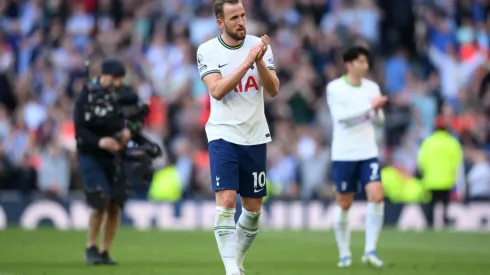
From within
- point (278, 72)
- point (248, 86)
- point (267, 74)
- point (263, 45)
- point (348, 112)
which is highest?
point (263, 45)

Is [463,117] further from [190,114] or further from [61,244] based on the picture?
[61,244]

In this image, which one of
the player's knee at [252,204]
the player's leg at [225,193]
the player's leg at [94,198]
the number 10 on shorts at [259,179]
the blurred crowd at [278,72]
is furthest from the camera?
the blurred crowd at [278,72]

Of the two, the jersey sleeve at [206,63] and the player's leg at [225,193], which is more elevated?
the jersey sleeve at [206,63]

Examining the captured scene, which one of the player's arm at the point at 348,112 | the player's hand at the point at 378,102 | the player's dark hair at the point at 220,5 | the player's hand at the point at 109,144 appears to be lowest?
the player's hand at the point at 109,144

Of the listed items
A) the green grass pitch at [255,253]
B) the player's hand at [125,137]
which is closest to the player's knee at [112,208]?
the green grass pitch at [255,253]

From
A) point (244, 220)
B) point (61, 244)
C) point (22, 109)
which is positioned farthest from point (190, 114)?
point (244, 220)

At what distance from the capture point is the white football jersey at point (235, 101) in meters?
12.0

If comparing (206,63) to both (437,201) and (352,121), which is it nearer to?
(352,121)

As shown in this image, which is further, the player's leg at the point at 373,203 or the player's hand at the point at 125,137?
the player's hand at the point at 125,137

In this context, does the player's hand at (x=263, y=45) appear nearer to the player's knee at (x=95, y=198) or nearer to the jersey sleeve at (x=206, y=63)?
the jersey sleeve at (x=206, y=63)

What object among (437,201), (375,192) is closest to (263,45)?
(375,192)

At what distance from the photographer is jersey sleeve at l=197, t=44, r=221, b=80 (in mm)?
11977

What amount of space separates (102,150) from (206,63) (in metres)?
4.50

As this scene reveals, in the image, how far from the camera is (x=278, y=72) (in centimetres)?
2856
